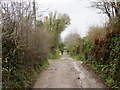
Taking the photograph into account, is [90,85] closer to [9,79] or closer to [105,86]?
[105,86]

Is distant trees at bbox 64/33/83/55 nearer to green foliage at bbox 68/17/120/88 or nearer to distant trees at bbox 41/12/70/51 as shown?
distant trees at bbox 41/12/70/51

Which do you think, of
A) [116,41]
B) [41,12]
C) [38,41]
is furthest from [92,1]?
[116,41]

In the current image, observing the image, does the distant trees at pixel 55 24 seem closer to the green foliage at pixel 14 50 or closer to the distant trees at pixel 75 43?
the distant trees at pixel 75 43

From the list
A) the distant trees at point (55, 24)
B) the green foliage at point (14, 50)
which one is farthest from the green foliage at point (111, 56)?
the distant trees at point (55, 24)

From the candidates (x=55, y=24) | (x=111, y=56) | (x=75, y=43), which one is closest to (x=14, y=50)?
(x=111, y=56)

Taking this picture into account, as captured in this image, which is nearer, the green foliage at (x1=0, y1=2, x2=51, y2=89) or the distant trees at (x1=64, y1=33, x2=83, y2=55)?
the green foliage at (x1=0, y1=2, x2=51, y2=89)

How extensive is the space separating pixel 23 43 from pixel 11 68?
133 centimetres

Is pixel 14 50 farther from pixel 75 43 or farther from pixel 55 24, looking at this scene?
pixel 75 43

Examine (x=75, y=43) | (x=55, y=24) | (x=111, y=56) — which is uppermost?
(x=55, y=24)

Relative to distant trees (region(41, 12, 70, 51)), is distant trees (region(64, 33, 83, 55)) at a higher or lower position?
lower

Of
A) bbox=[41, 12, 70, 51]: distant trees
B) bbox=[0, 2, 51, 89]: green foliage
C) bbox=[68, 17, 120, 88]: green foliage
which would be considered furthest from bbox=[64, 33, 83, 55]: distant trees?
bbox=[0, 2, 51, 89]: green foliage

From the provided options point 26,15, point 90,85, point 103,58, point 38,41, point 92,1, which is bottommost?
point 90,85

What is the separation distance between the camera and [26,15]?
29.7ft

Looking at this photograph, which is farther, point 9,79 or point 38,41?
point 38,41
